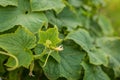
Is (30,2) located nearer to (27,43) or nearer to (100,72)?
(27,43)

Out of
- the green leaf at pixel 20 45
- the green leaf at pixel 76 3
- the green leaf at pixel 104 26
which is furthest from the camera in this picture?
the green leaf at pixel 104 26

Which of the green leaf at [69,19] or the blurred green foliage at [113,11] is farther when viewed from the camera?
the blurred green foliage at [113,11]

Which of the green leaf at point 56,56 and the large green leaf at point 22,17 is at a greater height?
the large green leaf at point 22,17

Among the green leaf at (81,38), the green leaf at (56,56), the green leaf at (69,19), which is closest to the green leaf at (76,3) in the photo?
the green leaf at (69,19)

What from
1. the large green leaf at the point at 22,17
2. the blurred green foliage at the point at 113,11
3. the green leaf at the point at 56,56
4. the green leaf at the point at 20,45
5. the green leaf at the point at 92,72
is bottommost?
the blurred green foliage at the point at 113,11

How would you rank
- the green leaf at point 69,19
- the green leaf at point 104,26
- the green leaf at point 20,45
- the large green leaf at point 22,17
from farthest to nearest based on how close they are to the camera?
the green leaf at point 104,26 < the green leaf at point 69,19 < the large green leaf at point 22,17 < the green leaf at point 20,45

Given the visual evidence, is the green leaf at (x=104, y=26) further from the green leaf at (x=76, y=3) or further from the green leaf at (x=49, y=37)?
the green leaf at (x=49, y=37)

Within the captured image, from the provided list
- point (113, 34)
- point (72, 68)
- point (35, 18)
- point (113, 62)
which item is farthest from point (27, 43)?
point (113, 34)
